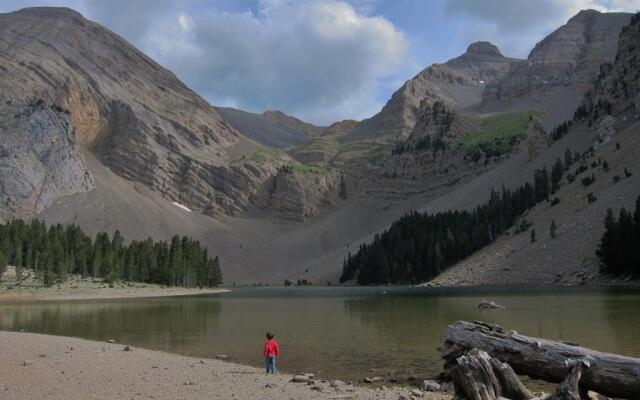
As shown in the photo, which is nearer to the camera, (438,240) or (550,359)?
(550,359)

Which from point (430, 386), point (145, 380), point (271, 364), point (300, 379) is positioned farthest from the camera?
point (271, 364)

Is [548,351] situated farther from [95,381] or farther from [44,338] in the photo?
[44,338]

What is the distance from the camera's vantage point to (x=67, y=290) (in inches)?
3691

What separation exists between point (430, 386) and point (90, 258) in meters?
111

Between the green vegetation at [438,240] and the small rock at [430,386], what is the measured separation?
355 feet

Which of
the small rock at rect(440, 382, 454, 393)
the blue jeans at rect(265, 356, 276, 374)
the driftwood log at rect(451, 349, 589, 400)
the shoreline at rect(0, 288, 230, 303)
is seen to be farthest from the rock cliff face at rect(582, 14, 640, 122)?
the driftwood log at rect(451, 349, 589, 400)

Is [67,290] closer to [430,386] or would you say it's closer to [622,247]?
[430,386]

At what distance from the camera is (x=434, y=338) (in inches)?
1209

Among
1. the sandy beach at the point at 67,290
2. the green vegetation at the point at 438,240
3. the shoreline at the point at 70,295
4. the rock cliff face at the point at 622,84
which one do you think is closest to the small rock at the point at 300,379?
the shoreline at the point at 70,295

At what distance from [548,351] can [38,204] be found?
692 ft

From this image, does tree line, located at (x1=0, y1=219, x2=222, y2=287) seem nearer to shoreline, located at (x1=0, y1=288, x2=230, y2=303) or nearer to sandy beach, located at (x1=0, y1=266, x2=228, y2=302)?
sandy beach, located at (x1=0, y1=266, x2=228, y2=302)

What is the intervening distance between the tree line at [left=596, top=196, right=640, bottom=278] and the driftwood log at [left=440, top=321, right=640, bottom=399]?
69.2 meters

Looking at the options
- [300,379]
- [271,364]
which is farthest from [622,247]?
[300,379]

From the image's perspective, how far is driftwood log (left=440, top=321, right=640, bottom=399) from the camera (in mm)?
14703
